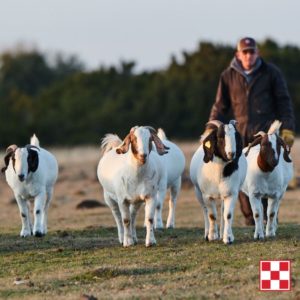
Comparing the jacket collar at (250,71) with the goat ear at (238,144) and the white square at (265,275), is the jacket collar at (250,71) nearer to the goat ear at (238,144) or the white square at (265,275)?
the goat ear at (238,144)

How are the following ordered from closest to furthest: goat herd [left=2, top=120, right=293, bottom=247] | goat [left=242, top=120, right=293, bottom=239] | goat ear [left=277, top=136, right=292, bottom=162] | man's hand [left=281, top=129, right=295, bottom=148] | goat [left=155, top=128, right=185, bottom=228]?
goat herd [left=2, top=120, right=293, bottom=247], goat [left=242, top=120, right=293, bottom=239], goat ear [left=277, top=136, right=292, bottom=162], goat [left=155, top=128, right=185, bottom=228], man's hand [left=281, top=129, right=295, bottom=148]

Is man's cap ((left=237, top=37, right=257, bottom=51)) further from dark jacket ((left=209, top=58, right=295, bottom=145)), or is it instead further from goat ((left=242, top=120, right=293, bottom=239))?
goat ((left=242, top=120, right=293, bottom=239))

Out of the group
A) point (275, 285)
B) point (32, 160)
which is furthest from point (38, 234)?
point (275, 285)

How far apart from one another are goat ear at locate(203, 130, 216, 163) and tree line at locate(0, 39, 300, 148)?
43586mm

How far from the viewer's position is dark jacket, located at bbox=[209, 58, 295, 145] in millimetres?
19641

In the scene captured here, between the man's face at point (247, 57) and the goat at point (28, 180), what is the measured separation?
3.94 m

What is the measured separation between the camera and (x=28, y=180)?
18.8 m

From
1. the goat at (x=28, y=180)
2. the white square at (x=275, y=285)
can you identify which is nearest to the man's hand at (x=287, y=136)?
the goat at (x=28, y=180)

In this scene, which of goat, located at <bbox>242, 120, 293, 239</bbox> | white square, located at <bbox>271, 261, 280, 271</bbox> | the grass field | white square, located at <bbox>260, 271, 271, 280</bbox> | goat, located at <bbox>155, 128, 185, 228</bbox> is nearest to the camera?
white square, located at <bbox>260, 271, 271, 280</bbox>

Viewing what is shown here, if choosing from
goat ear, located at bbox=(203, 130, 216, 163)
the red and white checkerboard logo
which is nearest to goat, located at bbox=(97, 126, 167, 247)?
goat ear, located at bbox=(203, 130, 216, 163)

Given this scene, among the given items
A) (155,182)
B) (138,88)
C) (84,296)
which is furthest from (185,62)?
(84,296)

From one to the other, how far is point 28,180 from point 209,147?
3757 mm

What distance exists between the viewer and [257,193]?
17422 millimetres

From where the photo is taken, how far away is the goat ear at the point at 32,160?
18.6 metres
